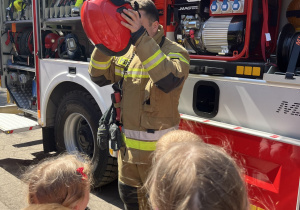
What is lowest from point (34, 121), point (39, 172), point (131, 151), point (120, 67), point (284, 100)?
point (34, 121)

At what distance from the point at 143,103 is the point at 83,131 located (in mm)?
1732

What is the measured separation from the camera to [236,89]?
2.26 meters

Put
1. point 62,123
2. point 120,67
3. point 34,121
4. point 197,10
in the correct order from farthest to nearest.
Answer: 1. point 34,121
2. point 62,123
3. point 197,10
4. point 120,67

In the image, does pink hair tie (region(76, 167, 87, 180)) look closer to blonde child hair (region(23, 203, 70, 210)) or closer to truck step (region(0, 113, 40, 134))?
blonde child hair (region(23, 203, 70, 210))

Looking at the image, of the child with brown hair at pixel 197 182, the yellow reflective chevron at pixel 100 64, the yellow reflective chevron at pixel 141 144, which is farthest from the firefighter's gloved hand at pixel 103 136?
the child with brown hair at pixel 197 182

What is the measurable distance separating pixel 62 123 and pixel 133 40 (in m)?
2.31

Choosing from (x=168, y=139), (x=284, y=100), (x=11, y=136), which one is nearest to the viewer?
(x=168, y=139)

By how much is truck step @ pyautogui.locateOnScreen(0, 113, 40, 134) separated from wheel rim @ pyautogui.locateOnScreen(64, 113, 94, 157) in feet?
2.20

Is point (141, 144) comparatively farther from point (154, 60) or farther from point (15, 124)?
point (15, 124)

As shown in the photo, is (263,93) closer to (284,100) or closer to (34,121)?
(284,100)

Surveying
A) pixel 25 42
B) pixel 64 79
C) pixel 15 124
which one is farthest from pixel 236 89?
pixel 25 42

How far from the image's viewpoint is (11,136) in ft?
18.6

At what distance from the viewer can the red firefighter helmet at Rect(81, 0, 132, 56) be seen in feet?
5.99

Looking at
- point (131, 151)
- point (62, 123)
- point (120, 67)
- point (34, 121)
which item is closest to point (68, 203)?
point (131, 151)
